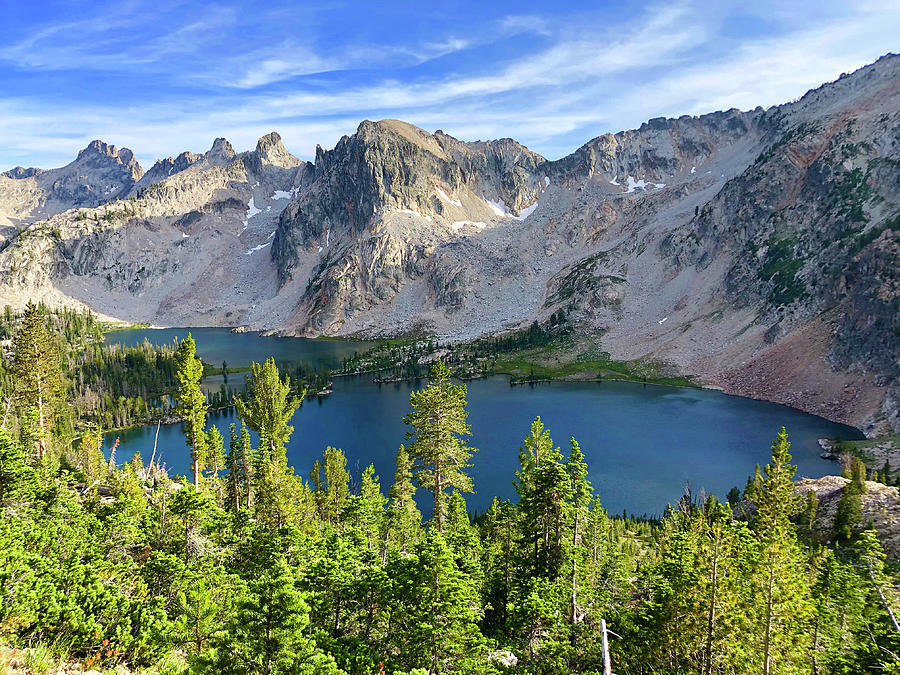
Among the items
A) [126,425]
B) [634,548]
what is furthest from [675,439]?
[126,425]

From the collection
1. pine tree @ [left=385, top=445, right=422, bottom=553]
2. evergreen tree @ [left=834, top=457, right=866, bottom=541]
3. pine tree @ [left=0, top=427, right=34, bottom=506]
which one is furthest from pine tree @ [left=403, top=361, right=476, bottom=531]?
evergreen tree @ [left=834, top=457, right=866, bottom=541]

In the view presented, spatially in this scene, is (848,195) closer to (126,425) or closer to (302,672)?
(302,672)

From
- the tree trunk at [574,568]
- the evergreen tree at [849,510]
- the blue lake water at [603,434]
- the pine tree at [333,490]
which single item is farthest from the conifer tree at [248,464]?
the evergreen tree at [849,510]

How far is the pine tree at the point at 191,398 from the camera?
40.9 m

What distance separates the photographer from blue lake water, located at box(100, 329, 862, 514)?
82938mm

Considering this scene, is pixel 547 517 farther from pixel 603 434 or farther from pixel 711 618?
pixel 603 434

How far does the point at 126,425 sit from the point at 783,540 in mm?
137049

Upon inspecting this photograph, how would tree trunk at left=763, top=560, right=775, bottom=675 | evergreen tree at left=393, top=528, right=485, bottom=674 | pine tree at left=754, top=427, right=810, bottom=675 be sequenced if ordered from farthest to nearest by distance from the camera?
pine tree at left=754, top=427, right=810, bottom=675 → tree trunk at left=763, top=560, right=775, bottom=675 → evergreen tree at left=393, top=528, right=485, bottom=674

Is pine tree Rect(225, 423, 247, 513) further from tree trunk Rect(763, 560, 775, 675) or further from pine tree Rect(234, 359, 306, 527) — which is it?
tree trunk Rect(763, 560, 775, 675)

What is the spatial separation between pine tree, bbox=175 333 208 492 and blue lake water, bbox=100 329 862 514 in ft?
132

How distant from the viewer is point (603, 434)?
105125 millimetres

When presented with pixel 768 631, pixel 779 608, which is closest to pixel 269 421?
pixel 768 631

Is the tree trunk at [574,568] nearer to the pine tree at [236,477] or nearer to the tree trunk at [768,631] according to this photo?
the tree trunk at [768,631]

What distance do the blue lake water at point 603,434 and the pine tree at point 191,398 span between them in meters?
Result: 40.1
